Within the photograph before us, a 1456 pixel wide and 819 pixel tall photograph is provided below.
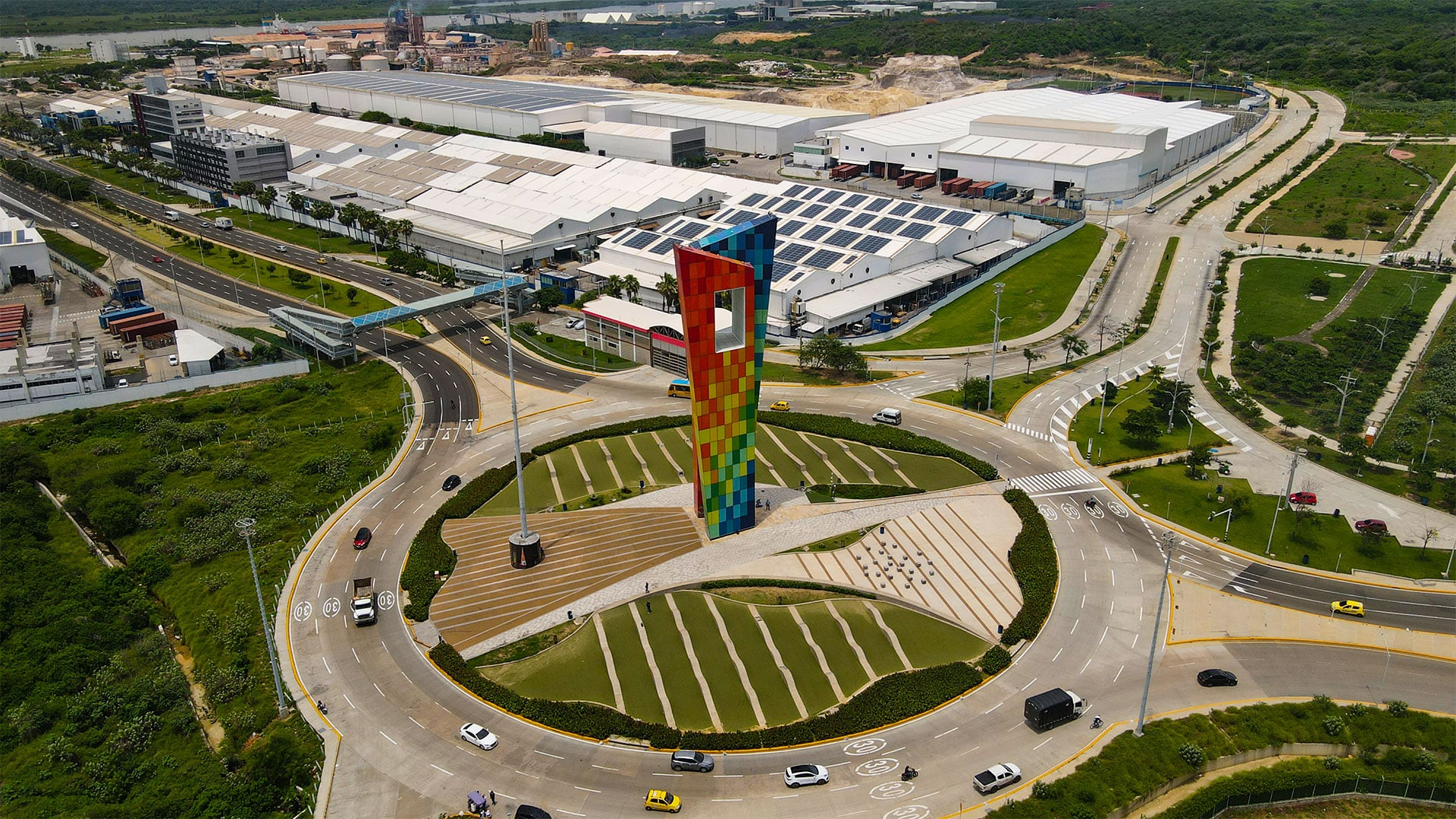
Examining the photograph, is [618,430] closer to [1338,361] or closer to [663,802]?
[663,802]

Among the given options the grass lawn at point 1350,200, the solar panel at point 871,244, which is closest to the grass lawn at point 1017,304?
the solar panel at point 871,244

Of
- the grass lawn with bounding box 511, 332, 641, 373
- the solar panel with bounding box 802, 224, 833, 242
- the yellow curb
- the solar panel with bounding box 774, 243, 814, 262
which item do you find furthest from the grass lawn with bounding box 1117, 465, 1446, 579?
the solar panel with bounding box 802, 224, 833, 242

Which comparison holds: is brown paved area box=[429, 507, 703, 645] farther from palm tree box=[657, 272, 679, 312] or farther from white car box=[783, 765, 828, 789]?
palm tree box=[657, 272, 679, 312]

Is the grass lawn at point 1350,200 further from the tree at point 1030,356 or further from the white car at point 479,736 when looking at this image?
the white car at point 479,736

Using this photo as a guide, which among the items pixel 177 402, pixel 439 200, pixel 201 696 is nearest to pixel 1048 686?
pixel 201 696

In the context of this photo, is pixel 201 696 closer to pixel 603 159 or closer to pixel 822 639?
pixel 822 639
